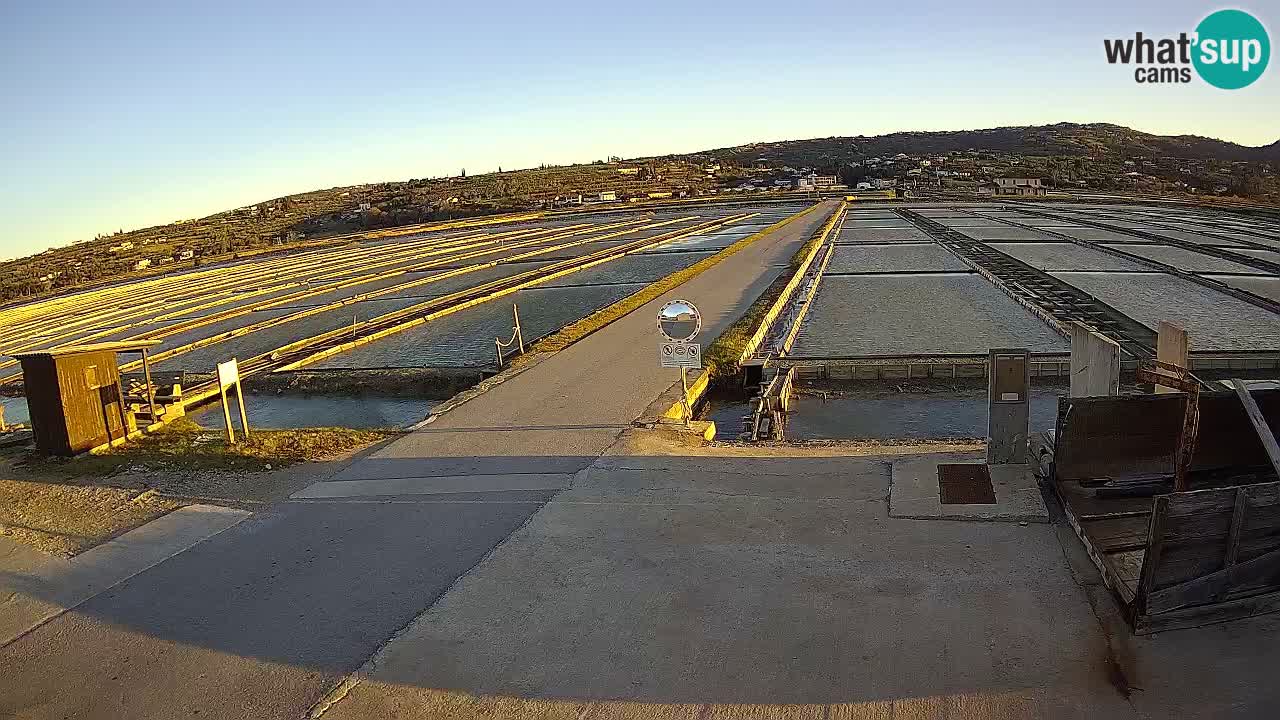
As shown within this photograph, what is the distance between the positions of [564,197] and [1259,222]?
224 feet

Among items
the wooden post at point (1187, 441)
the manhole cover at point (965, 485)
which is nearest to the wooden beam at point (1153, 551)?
the wooden post at point (1187, 441)

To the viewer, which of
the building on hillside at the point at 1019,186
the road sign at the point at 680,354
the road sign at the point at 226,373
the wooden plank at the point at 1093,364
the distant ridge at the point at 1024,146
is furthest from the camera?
the distant ridge at the point at 1024,146

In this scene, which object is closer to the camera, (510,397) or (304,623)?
(304,623)

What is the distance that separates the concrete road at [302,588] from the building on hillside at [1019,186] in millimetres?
89649

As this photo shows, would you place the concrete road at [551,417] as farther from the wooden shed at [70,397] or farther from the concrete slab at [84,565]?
the wooden shed at [70,397]

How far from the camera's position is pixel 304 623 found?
199 inches

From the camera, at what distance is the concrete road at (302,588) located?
4.47 m

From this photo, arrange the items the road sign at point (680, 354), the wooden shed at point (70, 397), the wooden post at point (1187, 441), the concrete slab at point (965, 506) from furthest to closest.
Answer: the road sign at point (680, 354) → the wooden shed at point (70, 397) → the concrete slab at point (965, 506) → the wooden post at point (1187, 441)

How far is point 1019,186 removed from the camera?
303 feet

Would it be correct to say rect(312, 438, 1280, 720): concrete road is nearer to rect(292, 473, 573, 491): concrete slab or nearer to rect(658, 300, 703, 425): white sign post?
rect(292, 473, 573, 491): concrete slab

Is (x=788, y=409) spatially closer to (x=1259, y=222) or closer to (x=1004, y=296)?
(x=1004, y=296)

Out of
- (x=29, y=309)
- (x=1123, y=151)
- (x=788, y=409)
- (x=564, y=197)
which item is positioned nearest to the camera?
(x=788, y=409)

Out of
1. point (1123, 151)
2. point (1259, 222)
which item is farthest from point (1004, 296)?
point (1123, 151)

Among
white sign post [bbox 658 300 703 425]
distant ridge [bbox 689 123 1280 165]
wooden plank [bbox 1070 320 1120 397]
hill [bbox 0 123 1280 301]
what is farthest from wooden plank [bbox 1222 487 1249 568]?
distant ridge [bbox 689 123 1280 165]
